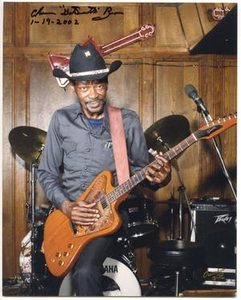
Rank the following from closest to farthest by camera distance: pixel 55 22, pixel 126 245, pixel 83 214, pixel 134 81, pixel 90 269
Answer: pixel 90 269, pixel 83 214, pixel 126 245, pixel 55 22, pixel 134 81

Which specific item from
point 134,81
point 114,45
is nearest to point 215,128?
point 114,45

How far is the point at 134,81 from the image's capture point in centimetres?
436

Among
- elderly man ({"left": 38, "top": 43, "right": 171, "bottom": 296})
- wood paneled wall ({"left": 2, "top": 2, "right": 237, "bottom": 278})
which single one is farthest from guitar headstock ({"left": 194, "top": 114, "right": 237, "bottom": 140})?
wood paneled wall ({"left": 2, "top": 2, "right": 237, "bottom": 278})

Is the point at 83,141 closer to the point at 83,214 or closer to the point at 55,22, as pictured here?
the point at 83,214

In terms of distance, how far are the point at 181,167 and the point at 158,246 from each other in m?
1.25

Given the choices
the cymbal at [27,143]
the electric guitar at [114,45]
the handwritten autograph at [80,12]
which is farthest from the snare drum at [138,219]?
the handwritten autograph at [80,12]

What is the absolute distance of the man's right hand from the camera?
9.51ft

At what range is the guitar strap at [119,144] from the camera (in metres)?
3.02

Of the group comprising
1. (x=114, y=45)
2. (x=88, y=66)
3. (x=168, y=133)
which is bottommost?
(x=168, y=133)

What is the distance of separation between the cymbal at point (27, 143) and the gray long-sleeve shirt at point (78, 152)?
45 centimetres

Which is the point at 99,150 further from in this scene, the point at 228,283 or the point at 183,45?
the point at 183,45

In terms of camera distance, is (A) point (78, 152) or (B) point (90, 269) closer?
(B) point (90, 269)

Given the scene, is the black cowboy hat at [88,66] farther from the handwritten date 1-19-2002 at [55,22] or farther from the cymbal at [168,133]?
the handwritten date 1-19-2002 at [55,22]

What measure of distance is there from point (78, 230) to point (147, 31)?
171 centimetres
